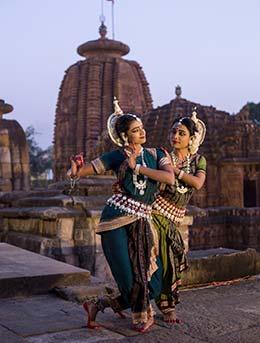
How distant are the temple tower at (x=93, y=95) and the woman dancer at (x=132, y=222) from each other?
992 inches

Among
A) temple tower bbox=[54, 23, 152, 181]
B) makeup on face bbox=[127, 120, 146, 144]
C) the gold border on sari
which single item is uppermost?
temple tower bbox=[54, 23, 152, 181]

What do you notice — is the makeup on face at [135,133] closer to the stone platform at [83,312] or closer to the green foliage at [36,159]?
the stone platform at [83,312]

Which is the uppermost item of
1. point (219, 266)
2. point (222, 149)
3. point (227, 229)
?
point (222, 149)

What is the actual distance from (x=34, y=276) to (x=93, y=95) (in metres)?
25.7

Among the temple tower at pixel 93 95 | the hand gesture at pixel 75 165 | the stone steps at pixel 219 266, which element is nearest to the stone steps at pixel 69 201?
the stone steps at pixel 219 266

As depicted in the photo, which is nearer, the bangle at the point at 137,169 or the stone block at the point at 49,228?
the bangle at the point at 137,169

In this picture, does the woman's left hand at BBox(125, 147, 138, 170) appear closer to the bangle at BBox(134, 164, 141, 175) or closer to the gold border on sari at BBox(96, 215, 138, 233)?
the bangle at BBox(134, 164, 141, 175)

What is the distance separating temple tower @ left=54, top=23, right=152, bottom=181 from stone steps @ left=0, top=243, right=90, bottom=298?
23981mm

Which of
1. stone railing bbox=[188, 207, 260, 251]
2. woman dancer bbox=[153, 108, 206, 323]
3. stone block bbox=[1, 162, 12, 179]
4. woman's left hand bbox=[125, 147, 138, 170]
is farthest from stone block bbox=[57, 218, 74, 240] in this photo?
stone railing bbox=[188, 207, 260, 251]

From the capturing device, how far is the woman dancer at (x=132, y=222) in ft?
10.1

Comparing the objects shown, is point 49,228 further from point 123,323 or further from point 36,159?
point 36,159

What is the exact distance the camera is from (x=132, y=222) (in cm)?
313

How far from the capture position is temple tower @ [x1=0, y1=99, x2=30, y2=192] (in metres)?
13.2

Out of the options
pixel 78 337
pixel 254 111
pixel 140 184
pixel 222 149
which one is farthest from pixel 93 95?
pixel 78 337
